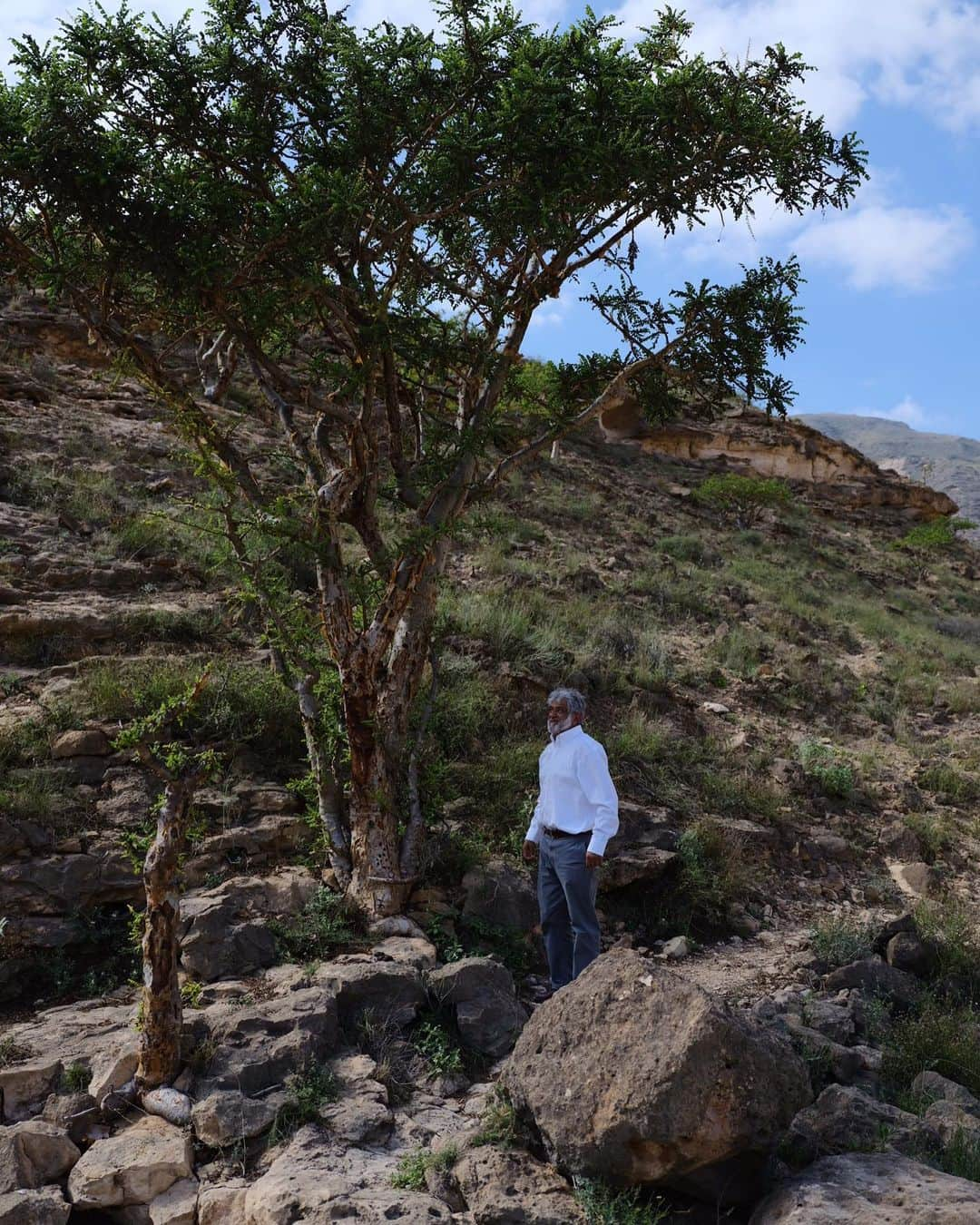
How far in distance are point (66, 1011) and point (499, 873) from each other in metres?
→ 2.59

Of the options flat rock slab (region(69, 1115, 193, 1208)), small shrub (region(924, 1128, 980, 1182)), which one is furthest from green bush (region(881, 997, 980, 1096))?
flat rock slab (region(69, 1115, 193, 1208))

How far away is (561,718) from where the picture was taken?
15.8ft

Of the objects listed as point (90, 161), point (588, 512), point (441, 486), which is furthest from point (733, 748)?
point (588, 512)

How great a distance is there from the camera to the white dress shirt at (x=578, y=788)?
15.0 ft

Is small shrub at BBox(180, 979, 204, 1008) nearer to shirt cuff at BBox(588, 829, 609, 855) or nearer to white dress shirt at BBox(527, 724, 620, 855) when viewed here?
white dress shirt at BBox(527, 724, 620, 855)

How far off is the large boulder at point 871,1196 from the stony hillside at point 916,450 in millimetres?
57225

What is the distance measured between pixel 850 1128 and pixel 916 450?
122 metres

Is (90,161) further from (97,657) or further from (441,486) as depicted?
(97,657)

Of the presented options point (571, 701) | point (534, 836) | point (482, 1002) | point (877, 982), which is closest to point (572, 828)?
point (534, 836)

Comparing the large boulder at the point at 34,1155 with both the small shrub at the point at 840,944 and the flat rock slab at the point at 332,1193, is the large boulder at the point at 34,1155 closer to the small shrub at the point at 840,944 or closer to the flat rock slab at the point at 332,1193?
the flat rock slab at the point at 332,1193

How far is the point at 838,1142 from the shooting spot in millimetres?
3559

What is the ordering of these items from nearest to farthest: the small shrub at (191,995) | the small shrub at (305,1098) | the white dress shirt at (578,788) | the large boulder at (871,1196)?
the large boulder at (871,1196), the small shrub at (305,1098), the small shrub at (191,995), the white dress shirt at (578,788)

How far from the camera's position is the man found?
15.1 feet

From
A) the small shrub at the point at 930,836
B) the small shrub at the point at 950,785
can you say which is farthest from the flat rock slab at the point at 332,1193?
the small shrub at the point at 950,785
